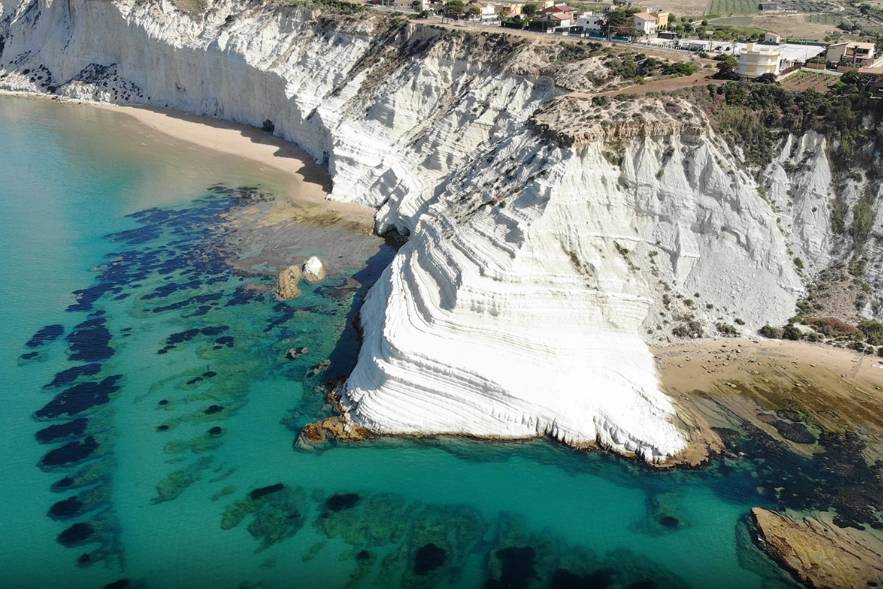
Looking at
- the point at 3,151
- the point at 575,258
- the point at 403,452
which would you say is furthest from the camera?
the point at 3,151

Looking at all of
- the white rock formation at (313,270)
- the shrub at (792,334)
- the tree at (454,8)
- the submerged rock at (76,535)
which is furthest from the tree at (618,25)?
the submerged rock at (76,535)

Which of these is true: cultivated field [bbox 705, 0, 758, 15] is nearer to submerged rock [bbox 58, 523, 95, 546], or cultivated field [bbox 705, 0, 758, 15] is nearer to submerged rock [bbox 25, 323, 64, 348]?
submerged rock [bbox 25, 323, 64, 348]

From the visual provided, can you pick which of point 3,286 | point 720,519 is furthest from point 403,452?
point 3,286

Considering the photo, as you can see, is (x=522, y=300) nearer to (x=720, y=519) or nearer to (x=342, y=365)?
(x=342, y=365)

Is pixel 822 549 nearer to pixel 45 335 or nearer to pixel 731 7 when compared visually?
pixel 45 335

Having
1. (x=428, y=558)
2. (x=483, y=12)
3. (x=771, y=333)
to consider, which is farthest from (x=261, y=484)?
(x=483, y=12)

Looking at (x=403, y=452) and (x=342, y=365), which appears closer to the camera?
(x=403, y=452)
